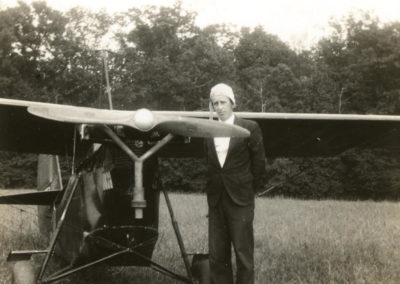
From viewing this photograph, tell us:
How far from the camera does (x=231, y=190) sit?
5113 mm

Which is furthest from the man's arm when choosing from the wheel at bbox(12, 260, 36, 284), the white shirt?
the wheel at bbox(12, 260, 36, 284)

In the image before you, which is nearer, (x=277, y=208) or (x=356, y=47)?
(x=277, y=208)

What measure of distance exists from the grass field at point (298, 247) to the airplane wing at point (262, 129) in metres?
1.64

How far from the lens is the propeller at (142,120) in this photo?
15.8 feet

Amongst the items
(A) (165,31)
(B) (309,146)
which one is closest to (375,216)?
(B) (309,146)

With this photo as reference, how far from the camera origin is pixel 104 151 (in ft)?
18.6

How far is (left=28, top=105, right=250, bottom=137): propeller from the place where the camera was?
482cm

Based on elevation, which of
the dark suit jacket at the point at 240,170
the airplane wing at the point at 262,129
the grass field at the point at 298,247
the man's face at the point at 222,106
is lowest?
the grass field at the point at 298,247

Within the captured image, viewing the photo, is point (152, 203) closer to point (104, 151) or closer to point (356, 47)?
point (104, 151)

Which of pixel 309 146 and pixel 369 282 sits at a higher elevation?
pixel 309 146

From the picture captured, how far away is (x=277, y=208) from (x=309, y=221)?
14.0 feet

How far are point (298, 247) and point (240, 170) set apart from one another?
4696 mm

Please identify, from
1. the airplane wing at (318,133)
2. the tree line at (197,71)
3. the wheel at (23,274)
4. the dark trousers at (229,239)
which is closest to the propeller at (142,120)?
the dark trousers at (229,239)

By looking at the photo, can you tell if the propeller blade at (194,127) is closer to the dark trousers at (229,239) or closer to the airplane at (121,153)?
the airplane at (121,153)
